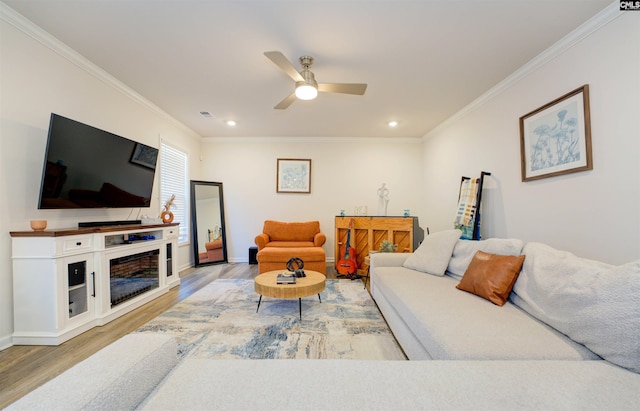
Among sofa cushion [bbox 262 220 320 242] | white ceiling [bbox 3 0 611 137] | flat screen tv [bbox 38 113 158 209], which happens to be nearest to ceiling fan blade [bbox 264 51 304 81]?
white ceiling [bbox 3 0 611 137]

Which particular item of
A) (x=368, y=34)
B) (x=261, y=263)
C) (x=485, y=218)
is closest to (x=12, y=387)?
(x=261, y=263)

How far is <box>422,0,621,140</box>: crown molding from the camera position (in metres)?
1.91

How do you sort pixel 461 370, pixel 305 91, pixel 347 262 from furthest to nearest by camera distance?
pixel 347 262 < pixel 305 91 < pixel 461 370

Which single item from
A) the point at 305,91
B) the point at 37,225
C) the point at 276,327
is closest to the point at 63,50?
the point at 37,225

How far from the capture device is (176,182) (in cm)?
452

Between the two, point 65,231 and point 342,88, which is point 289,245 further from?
point 65,231

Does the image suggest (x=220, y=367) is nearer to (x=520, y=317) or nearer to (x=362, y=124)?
(x=520, y=317)

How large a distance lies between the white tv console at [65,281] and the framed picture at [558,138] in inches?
168

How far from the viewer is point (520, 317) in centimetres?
161

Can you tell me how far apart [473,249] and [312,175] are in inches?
137

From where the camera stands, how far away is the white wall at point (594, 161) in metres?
1.80

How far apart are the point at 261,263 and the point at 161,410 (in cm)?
327

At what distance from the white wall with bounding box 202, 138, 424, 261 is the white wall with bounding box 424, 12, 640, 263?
203 centimetres

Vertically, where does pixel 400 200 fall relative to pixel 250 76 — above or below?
below
